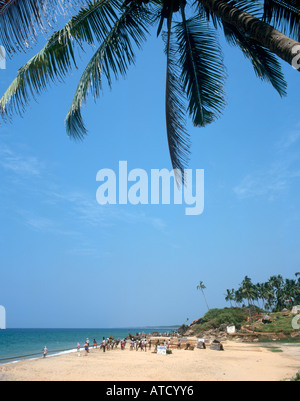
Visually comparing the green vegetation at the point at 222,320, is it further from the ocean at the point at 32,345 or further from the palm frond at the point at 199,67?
the palm frond at the point at 199,67

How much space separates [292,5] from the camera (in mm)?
4941

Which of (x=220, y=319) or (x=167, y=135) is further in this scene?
(x=220, y=319)

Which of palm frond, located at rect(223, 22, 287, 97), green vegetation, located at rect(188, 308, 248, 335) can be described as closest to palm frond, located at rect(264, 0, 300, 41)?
palm frond, located at rect(223, 22, 287, 97)

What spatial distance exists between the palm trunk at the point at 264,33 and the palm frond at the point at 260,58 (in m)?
1.55

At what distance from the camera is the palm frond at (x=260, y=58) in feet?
20.1

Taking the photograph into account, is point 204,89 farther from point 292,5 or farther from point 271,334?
point 271,334

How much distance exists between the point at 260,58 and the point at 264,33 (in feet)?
7.96

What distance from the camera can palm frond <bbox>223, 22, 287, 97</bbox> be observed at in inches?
241

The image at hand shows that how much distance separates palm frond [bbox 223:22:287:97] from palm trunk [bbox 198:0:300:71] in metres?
1.55
